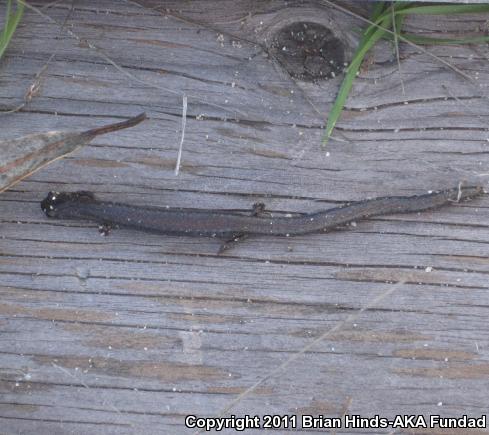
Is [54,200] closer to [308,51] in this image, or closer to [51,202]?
[51,202]

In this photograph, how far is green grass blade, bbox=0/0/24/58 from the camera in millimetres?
3488

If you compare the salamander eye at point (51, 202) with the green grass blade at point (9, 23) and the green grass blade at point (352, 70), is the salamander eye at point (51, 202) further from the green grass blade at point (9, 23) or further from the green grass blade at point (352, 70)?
the green grass blade at point (352, 70)

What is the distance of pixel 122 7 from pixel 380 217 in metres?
1.92

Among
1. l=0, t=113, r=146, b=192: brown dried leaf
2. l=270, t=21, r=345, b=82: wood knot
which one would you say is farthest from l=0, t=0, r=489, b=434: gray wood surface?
l=0, t=113, r=146, b=192: brown dried leaf

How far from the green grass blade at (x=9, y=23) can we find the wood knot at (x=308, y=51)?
146cm

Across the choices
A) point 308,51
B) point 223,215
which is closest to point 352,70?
point 308,51

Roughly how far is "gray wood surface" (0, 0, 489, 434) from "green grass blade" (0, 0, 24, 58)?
0.26ft

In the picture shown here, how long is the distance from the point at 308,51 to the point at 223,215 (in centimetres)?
106

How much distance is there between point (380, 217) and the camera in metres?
3.55

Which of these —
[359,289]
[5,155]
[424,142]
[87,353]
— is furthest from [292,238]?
[5,155]

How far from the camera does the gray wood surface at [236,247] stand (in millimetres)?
3494

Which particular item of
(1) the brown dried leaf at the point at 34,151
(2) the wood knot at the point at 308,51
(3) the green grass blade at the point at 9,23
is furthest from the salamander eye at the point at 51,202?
(2) the wood knot at the point at 308,51

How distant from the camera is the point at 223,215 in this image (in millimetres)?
3609

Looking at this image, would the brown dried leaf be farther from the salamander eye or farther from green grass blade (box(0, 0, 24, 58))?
green grass blade (box(0, 0, 24, 58))
